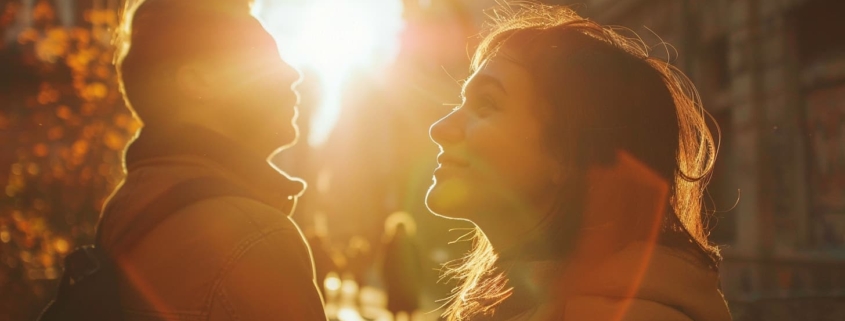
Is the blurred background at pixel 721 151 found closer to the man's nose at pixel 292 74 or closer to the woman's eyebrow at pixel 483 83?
the man's nose at pixel 292 74

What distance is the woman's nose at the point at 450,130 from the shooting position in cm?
200

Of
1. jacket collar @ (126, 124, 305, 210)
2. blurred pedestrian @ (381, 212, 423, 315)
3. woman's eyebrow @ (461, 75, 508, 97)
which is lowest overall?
blurred pedestrian @ (381, 212, 423, 315)

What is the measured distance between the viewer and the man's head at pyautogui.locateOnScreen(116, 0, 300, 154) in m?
2.18

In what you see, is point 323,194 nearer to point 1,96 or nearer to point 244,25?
point 1,96

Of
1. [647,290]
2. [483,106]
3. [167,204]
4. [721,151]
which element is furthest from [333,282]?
[647,290]

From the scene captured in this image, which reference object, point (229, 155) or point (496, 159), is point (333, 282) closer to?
point (229, 155)

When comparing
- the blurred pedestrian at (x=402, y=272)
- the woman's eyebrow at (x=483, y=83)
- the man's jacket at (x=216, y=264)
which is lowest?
the blurred pedestrian at (x=402, y=272)

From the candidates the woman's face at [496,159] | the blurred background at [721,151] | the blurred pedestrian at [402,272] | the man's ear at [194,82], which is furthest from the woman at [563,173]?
the blurred pedestrian at [402,272]

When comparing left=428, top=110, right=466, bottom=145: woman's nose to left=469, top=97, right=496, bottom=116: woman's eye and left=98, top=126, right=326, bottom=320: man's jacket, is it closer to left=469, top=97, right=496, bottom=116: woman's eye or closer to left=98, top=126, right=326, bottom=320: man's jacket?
left=469, top=97, right=496, bottom=116: woman's eye

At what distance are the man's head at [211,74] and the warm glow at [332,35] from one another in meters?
0.17

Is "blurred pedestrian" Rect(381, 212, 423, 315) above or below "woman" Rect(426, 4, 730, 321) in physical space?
below

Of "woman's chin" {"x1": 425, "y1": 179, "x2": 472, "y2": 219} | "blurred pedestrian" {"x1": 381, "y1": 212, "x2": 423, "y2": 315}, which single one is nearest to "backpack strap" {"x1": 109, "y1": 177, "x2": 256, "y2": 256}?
"woman's chin" {"x1": 425, "y1": 179, "x2": 472, "y2": 219}

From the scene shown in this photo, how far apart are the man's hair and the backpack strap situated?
26 cm

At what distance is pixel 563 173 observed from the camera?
195cm
